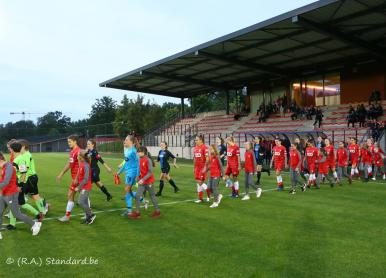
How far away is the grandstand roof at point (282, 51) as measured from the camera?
19047 mm

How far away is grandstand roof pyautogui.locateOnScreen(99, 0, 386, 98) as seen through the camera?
62.5 ft

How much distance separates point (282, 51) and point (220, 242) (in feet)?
72.7

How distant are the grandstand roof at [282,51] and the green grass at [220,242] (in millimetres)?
11854

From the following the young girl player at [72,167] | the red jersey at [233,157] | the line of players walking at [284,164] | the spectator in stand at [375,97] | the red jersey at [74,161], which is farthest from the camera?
the spectator in stand at [375,97]

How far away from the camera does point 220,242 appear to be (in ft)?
21.5

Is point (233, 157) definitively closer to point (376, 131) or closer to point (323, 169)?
point (323, 169)

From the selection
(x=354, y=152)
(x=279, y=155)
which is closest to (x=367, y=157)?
(x=354, y=152)

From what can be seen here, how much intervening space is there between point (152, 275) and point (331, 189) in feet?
33.1

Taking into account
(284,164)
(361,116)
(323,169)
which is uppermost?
(361,116)

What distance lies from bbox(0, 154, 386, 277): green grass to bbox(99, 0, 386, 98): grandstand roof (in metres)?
11.9

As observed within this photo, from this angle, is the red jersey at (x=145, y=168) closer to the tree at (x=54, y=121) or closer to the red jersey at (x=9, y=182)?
the red jersey at (x=9, y=182)

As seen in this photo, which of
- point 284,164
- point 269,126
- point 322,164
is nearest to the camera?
point 284,164

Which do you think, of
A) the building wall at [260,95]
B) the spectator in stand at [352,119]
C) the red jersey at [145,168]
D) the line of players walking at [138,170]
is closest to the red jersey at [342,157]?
the line of players walking at [138,170]

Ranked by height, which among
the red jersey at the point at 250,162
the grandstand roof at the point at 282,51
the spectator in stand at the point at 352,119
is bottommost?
the red jersey at the point at 250,162
